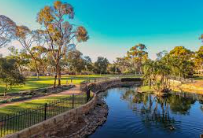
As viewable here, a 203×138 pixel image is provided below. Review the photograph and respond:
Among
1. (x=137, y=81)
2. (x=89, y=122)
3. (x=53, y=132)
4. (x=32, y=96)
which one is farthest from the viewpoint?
(x=137, y=81)

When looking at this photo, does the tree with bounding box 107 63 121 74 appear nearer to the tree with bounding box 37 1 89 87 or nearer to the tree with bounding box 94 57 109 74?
the tree with bounding box 94 57 109 74

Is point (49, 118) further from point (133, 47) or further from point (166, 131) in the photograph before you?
point (133, 47)

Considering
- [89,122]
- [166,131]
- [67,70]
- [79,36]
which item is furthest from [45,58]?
[166,131]

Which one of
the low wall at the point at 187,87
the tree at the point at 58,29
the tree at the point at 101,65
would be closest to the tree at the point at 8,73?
the tree at the point at 58,29

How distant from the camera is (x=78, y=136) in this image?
9.15 m

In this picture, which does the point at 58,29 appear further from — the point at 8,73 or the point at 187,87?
the point at 187,87

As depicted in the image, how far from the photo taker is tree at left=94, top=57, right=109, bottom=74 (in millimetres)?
72812

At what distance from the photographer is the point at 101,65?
73438 mm

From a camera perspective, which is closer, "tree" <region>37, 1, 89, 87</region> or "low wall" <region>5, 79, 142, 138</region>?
"low wall" <region>5, 79, 142, 138</region>

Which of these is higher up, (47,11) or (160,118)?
(47,11)

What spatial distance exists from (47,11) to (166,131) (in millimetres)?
22229

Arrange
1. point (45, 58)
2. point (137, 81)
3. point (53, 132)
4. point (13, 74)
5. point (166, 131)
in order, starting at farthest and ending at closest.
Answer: point (45, 58), point (137, 81), point (13, 74), point (166, 131), point (53, 132)

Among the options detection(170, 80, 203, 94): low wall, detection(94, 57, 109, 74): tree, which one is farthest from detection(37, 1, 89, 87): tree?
detection(94, 57, 109, 74): tree

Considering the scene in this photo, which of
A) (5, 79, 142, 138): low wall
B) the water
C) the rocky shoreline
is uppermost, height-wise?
(5, 79, 142, 138): low wall
